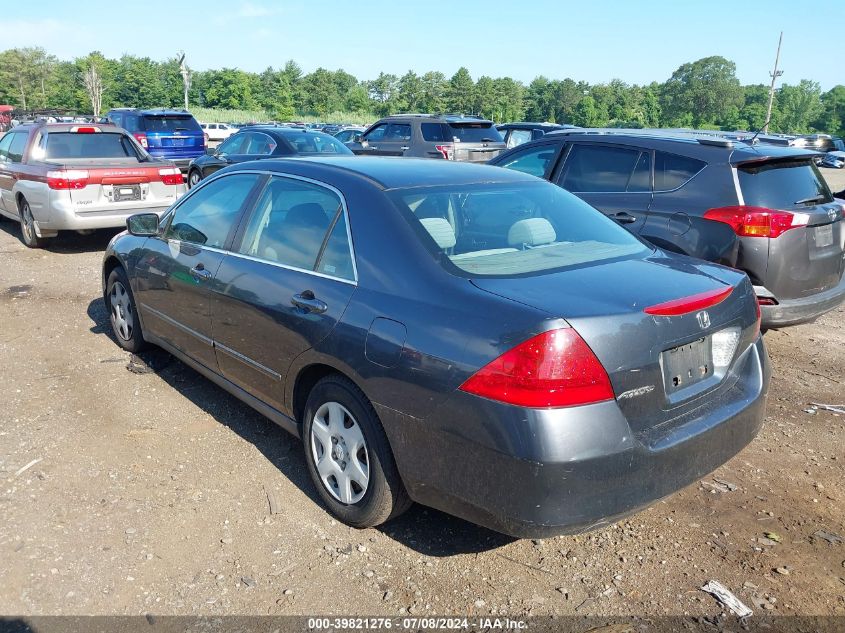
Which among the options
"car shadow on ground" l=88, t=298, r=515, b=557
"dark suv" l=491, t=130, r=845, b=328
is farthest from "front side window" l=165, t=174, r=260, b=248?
"dark suv" l=491, t=130, r=845, b=328

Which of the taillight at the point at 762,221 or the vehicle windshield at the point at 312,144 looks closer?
the taillight at the point at 762,221

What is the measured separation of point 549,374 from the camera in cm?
240

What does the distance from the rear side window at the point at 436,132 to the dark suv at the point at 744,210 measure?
9.39 metres

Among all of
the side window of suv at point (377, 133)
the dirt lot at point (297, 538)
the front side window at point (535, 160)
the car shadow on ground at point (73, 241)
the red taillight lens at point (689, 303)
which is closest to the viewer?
the red taillight lens at point (689, 303)

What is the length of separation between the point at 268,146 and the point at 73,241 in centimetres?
379

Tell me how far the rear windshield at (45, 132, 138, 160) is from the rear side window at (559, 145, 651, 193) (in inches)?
262

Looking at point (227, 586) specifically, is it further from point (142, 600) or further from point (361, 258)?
point (361, 258)

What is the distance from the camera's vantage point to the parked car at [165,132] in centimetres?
1822

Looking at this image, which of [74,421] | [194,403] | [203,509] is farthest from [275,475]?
[74,421]

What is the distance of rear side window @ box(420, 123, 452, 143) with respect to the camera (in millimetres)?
14961

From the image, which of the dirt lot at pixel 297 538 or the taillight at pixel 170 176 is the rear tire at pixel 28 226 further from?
the dirt lot at pixel 297 538

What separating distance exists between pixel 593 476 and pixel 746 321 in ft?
3.92

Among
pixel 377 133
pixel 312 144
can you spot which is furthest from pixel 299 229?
pixel 377 133

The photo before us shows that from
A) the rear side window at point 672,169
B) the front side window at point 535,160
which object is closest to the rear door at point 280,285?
the rear side window at point 672,169
